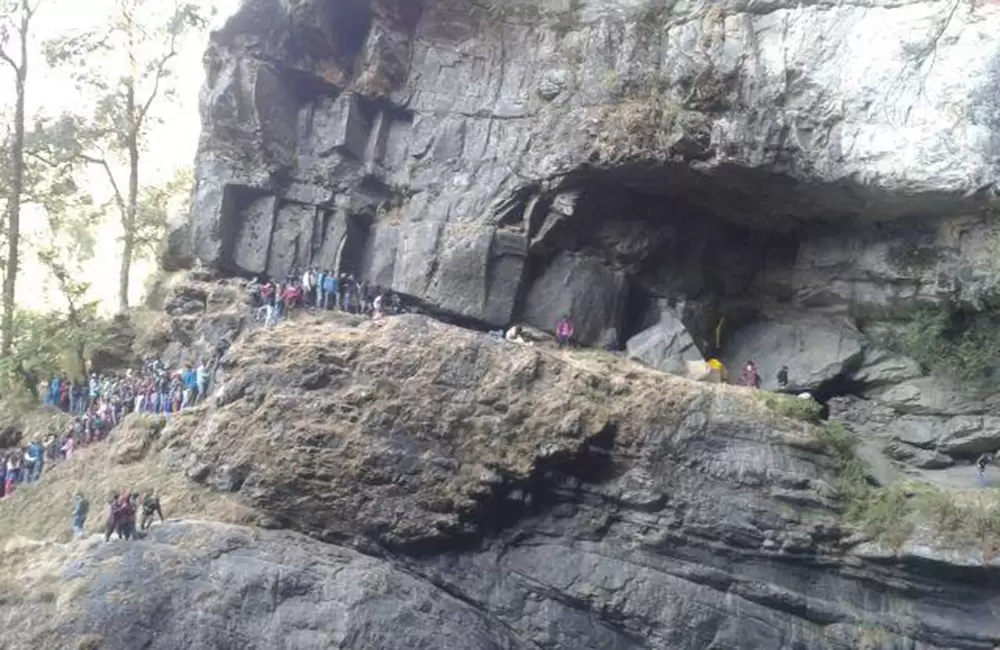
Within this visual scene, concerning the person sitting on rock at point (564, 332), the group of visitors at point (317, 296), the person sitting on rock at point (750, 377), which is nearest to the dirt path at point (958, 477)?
the person sitting on rock at point (750, 377)

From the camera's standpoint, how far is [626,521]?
16.2m

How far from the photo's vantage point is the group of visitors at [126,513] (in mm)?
14586

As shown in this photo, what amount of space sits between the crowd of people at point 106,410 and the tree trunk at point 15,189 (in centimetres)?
560

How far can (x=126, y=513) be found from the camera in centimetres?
1457

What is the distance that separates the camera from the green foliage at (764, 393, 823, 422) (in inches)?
668

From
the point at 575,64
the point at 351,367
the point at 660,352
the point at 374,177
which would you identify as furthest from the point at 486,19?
the point at 351,367

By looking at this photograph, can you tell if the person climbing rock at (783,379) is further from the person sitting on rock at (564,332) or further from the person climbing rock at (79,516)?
the person climbing rock at (79,516)

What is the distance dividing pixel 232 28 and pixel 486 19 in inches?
277

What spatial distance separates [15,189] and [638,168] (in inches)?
730

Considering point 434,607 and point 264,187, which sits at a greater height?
point 264,187

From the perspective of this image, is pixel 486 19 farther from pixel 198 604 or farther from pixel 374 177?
pixel 198 604

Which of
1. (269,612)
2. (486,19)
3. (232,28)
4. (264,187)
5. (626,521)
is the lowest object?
(269,612)

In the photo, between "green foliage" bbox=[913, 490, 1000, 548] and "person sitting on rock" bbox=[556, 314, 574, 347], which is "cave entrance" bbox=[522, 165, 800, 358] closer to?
A: "person sitting on rock" bbox=[556, 314, 574, 347]

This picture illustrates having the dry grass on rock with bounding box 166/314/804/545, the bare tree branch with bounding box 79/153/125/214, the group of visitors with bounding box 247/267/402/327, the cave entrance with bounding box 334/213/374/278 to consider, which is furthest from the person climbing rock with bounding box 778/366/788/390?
the bare tree branch with bounding box 79/153/125/214
